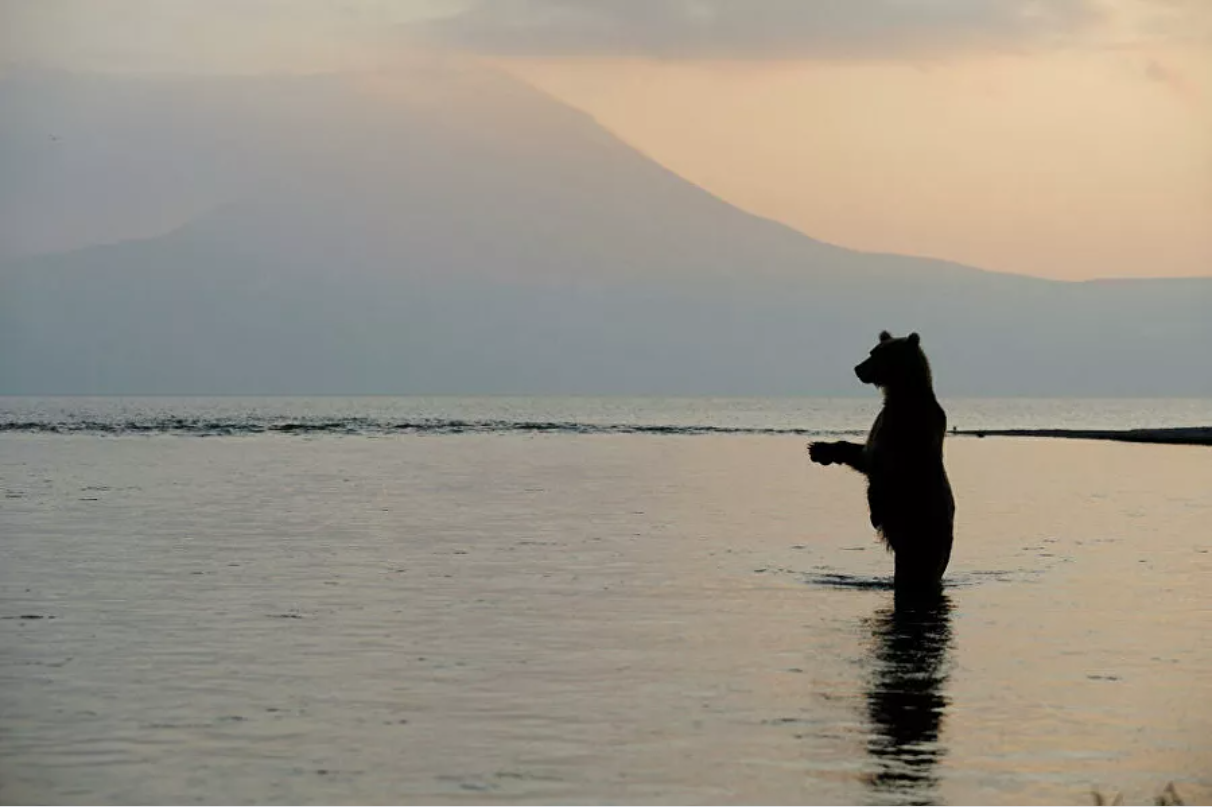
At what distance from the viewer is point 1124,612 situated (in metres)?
18.2

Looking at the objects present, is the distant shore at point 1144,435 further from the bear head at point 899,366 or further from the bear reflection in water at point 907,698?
the bear reflection in water at point 907,698

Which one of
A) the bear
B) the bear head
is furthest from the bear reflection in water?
the bear head

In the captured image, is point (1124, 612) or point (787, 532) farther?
point (787, 532)

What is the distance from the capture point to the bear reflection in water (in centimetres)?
1039

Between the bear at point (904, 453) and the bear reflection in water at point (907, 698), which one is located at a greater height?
the bear at point (904, 453)

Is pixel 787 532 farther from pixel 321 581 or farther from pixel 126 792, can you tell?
pixel 126 792

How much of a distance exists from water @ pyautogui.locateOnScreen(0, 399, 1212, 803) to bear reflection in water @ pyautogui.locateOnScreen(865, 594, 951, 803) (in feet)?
0.14

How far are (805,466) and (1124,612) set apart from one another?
128 ft

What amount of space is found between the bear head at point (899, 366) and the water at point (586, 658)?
7.72ft

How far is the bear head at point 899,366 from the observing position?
60.9ft

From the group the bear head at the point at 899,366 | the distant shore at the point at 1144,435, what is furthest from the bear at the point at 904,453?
the distant shore at the point at 1144,435

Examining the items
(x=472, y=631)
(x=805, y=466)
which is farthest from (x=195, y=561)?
(x=805, y=466)

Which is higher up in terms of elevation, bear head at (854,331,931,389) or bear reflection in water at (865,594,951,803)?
bear head at (854,331,931,389)

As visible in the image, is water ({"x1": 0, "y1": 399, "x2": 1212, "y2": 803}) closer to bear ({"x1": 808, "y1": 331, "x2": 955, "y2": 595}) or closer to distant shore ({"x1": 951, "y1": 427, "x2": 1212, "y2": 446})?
bear ({"x1": 808, "y1": 331, "x2": 955, "y2": 595})
